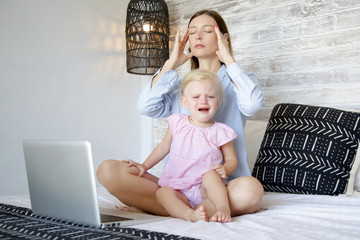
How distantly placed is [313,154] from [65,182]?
1038 millimetres

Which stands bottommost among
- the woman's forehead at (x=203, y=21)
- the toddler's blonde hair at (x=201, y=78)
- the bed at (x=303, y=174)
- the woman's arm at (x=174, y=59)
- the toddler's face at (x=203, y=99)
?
the bed at (x=303, y=174)

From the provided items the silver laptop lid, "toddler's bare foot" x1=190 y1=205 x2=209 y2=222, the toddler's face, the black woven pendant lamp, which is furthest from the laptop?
the black woven pendant lamp

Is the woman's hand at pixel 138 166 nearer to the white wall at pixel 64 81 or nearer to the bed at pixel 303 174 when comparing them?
the bed at pixel 303 174

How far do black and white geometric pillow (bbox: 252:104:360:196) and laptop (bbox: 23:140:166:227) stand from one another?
2.44ft

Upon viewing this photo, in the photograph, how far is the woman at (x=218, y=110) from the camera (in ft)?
4.18

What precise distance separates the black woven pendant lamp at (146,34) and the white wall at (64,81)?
0.29m

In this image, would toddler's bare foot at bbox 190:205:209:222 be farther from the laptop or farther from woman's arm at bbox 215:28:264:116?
woman's arm at bbox 215:28:264:116

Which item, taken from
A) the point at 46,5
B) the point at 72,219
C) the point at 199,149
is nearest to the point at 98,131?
the point at 46,5

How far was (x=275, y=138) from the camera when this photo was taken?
1.81m

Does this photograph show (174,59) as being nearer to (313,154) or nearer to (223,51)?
(223,51)

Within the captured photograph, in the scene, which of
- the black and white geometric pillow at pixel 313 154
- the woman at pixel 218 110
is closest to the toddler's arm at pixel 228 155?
the woman at pixel 218 110

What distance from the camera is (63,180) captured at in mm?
1058

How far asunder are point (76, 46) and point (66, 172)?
1836mm

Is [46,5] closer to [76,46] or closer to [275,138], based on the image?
[76,46]
